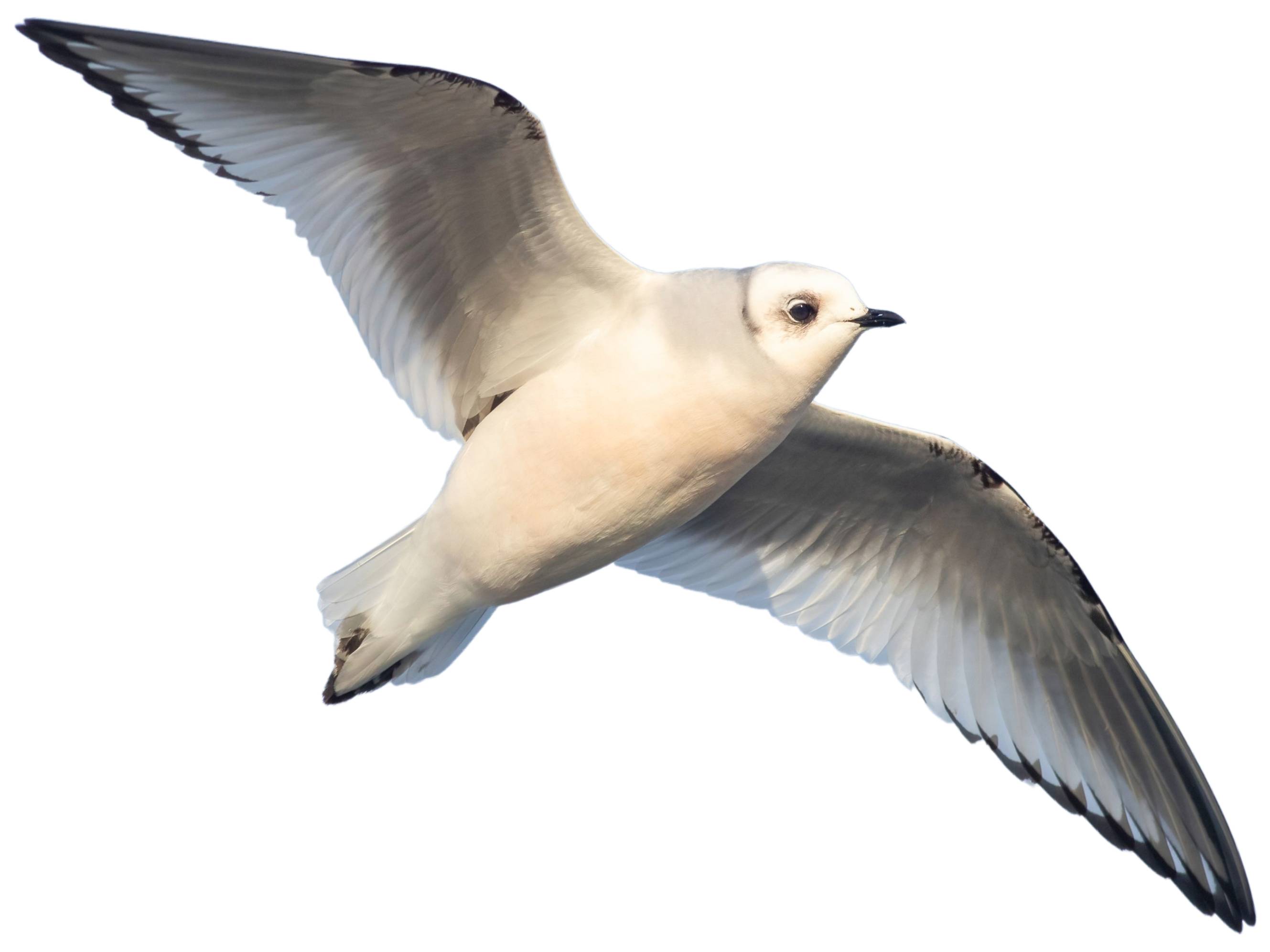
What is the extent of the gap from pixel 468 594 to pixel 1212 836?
318 cm

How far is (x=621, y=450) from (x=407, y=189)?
3.86 ft

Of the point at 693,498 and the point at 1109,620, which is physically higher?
the point at 693,498

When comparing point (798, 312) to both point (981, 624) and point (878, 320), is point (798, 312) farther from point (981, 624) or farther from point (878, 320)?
point (981, 624)

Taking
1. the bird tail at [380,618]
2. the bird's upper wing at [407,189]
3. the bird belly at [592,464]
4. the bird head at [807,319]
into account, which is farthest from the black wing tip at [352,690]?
the bird head at [807,319]

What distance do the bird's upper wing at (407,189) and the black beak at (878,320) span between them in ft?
2.91

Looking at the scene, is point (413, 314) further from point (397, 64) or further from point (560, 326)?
point (397, 64)

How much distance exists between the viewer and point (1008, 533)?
7285 mm

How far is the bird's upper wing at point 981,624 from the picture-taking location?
736 centimetres

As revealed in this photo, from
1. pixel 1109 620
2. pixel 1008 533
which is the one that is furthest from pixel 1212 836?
pixel 1008 533

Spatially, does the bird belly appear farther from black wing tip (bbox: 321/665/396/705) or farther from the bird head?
black wing tip (bbox: 321/665/396/705)

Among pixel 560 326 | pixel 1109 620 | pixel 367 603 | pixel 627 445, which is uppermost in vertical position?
pixel 560 326

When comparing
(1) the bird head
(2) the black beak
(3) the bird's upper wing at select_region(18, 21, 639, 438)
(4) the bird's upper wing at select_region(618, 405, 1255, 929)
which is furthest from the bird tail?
(2) the black beak

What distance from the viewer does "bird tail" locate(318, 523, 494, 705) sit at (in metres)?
6.73

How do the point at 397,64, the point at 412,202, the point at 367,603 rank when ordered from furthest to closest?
the point at 367,603 → the point at 412,202 → the point at 397,64
